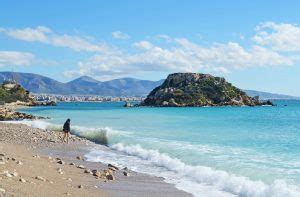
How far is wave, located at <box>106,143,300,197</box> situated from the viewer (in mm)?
16484

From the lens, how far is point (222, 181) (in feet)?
61.2

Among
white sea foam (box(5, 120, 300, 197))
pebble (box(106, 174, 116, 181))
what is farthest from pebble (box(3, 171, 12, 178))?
white sea foam (box(5, 120, 300, 197))

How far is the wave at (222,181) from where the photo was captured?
1648 centimetres

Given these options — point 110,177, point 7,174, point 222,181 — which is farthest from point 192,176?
point 7,174

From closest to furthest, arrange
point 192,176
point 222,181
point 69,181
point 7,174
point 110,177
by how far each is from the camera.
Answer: point 7,174 < point 69,181 < point 222,181 < point 110,177 < point 192,176

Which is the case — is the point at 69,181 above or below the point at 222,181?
below

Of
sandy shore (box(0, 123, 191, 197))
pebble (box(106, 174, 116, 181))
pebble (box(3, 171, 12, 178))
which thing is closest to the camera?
sandy shore (box(0, 123, 191, 197))

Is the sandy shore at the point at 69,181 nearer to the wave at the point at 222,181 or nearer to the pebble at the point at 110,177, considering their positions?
the pebble at the point at 110,177

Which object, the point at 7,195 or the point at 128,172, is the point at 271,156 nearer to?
the point at 128,172

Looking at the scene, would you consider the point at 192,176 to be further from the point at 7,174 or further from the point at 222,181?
the point at 7,174

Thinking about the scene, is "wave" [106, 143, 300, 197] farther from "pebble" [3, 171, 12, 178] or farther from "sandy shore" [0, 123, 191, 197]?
"pebble" [3, 171, 12, 178]

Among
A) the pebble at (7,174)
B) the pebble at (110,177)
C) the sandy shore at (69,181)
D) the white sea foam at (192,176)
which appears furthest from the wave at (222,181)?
the pebble at (7,174)

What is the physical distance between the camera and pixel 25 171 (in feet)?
57.9

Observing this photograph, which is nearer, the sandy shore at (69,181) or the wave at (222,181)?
the sandy shore at (69,181)
